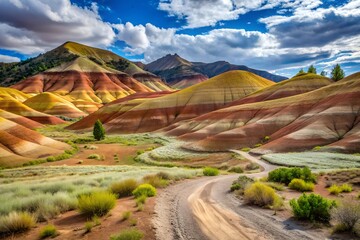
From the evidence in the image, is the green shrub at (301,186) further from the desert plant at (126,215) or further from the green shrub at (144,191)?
the desert plant at (126,215)

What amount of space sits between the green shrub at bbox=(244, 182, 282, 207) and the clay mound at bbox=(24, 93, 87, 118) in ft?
468

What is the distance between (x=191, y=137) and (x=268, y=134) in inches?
771

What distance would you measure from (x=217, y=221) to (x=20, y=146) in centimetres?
5053

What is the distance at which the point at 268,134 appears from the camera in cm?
5912

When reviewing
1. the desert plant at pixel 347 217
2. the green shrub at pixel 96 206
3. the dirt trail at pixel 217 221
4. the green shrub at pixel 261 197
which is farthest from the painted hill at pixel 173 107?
the desert plant at pixel 347 217

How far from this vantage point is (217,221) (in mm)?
10273

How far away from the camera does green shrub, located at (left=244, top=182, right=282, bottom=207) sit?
486 inches

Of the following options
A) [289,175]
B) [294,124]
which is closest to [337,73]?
[294,124]

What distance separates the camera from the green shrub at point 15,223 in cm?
898

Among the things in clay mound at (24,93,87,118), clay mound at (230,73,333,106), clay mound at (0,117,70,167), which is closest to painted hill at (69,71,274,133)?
clay mound at (230,73,333,106)

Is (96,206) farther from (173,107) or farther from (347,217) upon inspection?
(173,107)

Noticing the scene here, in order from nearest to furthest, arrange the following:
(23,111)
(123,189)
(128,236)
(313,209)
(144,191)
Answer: (128,236)
(313,209)
(144,191)
(123,189)
(23,111)

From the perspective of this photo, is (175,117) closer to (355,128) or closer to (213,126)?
(213,126)

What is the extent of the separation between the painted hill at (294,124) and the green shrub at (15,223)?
42.6m
